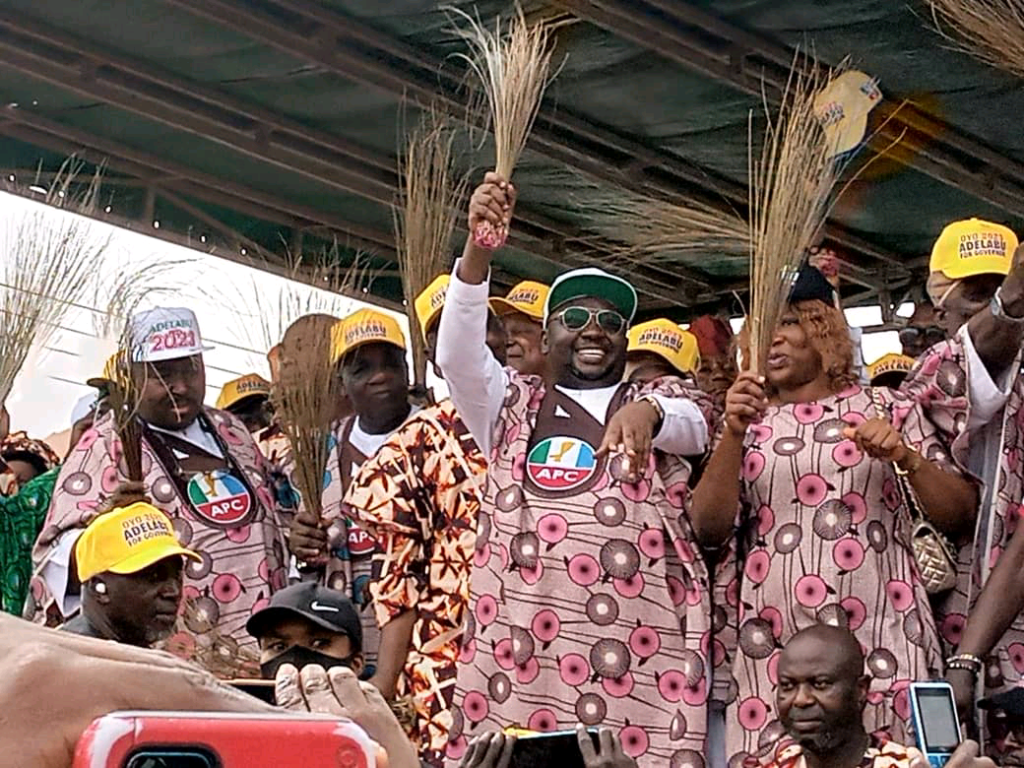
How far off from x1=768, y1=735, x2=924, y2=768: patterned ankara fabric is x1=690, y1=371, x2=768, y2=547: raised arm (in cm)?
45

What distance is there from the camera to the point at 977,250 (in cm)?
397

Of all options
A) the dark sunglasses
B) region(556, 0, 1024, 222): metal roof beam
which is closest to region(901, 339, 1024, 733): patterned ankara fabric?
region(556, 0, 1024, 222): metal roof beam

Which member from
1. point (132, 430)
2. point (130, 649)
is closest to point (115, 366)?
point (132, 430)

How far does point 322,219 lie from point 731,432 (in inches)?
117

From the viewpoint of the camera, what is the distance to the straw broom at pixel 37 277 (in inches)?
177

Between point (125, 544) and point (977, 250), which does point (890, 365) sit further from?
point (125, 544)

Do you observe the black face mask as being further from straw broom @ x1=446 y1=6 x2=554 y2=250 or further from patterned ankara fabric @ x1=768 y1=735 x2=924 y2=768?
straw broom @ x1=446 y1=6 x2=554 y2=250

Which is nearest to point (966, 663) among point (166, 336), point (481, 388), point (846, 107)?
point (481, 388)

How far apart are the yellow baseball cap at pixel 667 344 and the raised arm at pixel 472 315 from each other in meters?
1.12

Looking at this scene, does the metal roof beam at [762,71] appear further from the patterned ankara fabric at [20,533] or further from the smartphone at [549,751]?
the smartphone at [549,751]

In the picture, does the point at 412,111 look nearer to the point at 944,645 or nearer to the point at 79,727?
the point at 944,645

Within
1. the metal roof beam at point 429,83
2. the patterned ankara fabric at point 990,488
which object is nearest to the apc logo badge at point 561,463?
the patterned ankara fabric at point 990,488

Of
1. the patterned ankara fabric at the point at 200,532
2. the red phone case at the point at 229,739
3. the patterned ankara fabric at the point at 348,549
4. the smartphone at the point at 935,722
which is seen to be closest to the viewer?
the red phone case at the point at 229,739

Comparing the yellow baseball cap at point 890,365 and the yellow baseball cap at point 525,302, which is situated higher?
the yellow baseball cap at point 525,302
